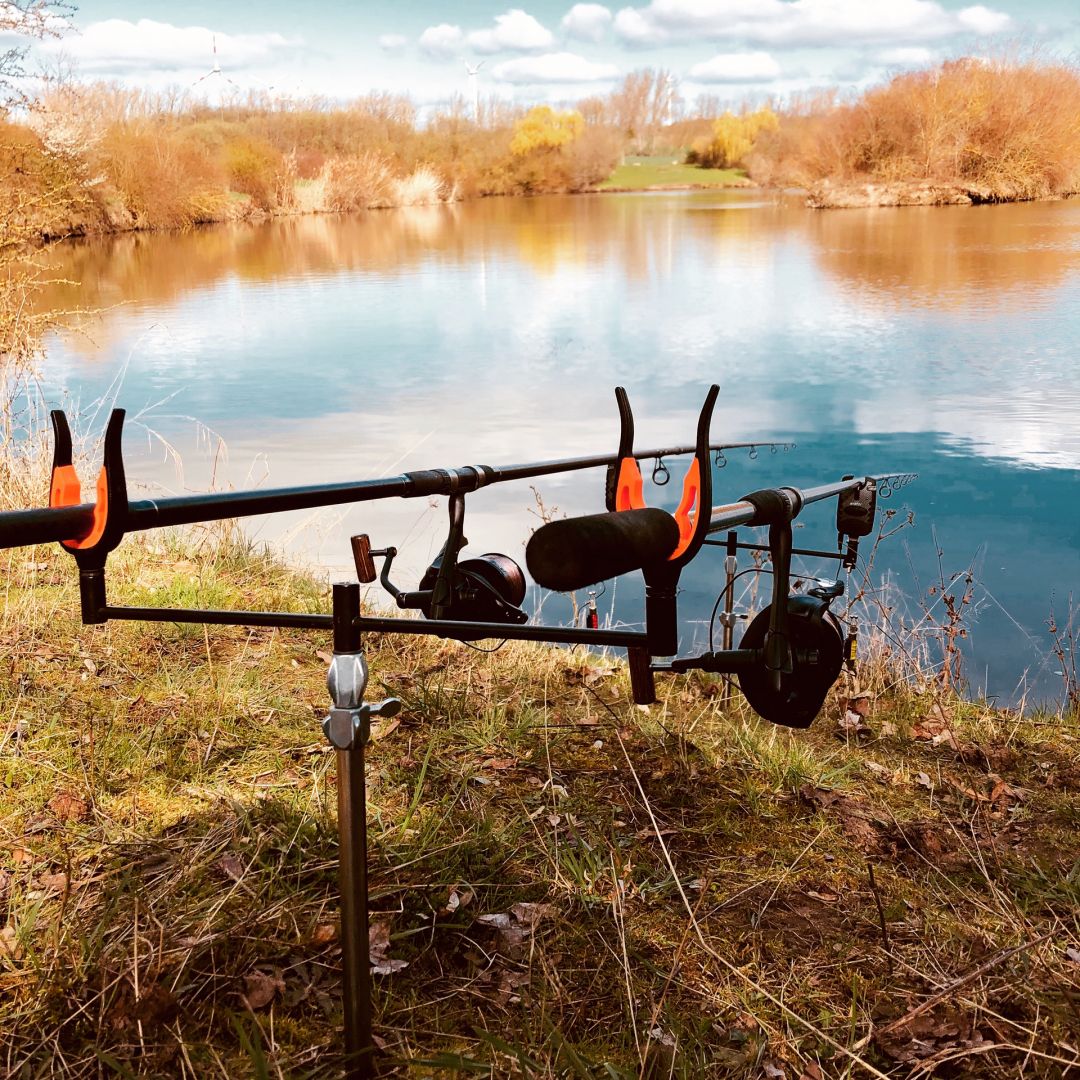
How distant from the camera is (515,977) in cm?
211

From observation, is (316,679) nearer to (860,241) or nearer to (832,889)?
(832,889)

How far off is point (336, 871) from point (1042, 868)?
185 centimetres

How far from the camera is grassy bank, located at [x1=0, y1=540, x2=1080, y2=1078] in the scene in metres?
1.95

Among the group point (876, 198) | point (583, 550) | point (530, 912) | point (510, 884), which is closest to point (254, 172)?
point (876, 198)

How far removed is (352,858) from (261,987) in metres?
0.62

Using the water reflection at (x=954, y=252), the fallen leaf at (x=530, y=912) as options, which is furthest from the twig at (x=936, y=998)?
the water reflection at (x=954, y=252)

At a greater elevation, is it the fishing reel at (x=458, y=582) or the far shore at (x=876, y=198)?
the far shore at (x=876, y=198)

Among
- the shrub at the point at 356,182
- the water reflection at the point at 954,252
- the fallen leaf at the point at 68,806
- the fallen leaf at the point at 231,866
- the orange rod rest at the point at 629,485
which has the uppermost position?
the shrub at the point at 356,182

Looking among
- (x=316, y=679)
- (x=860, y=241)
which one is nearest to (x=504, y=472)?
(x=316, y=679)

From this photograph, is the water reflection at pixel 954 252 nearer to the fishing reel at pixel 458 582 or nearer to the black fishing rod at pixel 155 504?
the fishing reel at pixel 458 582

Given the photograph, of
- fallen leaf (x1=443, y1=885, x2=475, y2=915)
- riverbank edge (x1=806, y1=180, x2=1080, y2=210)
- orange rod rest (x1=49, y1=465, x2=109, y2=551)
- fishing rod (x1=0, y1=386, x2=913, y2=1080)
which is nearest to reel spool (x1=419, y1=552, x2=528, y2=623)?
fishing rod (x1=0, y1=386, x2=913, y2=1080)

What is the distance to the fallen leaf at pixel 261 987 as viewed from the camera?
1.97 meters

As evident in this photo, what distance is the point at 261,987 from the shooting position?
1993 mm

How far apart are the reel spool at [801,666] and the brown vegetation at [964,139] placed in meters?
25.9
